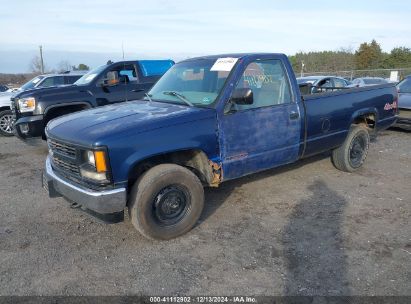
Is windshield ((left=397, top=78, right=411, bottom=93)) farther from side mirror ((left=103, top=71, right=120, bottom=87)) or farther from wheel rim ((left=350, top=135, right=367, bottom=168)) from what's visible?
side mirror ((left=103, top=71, right=120, bottom=87))

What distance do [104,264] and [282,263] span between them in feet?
5.53

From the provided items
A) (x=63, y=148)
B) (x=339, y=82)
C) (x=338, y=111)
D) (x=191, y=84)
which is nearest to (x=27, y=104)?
Result: (x=63, y=148)

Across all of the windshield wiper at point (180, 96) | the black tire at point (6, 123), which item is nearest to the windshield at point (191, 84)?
the windshield wiper at point (180, 96)

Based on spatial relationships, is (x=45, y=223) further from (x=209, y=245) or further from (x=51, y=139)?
(x=209, y=245)

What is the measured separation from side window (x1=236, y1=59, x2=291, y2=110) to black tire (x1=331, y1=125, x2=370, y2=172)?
1.86 meters

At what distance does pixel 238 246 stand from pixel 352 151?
135 inches

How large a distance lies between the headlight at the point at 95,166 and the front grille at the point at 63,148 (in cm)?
21

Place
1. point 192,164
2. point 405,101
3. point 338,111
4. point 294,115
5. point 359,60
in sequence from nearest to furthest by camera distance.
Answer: point 192,164, point 294,115, point 338,111, point 405,101, point 359,60

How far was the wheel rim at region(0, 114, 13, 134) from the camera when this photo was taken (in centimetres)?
1050

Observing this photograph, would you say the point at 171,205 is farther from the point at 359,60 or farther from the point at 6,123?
the point at 359,60

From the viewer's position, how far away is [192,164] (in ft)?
14.2

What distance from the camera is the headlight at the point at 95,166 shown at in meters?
3.46

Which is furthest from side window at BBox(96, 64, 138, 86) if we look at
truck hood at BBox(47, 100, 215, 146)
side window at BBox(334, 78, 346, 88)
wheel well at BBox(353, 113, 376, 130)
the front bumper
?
side window at BBox(334, 78, 346, 88)

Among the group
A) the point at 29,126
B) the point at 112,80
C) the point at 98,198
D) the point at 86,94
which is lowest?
the point at 98,198
